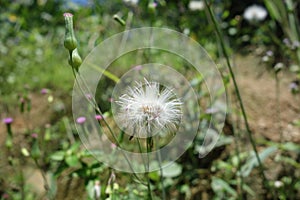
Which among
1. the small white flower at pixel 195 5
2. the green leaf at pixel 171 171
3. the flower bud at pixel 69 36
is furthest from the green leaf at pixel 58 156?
the small white flower at pixel 195 5

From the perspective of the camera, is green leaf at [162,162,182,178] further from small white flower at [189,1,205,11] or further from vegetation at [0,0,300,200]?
small white flower at [189,1,205,11]

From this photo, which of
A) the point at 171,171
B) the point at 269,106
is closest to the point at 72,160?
the point at 171,171

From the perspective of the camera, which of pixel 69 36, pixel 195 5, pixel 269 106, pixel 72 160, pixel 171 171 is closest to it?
pixel 69 36

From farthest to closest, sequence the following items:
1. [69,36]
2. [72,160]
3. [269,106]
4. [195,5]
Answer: [195,5] → [269,106] → [72,160] → [69,36]

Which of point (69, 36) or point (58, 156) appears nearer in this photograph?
point (69, 36)

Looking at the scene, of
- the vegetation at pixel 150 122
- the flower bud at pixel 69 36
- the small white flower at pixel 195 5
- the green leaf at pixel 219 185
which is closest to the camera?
the flower bud at pixel 69 36

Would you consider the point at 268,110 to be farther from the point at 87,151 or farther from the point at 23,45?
the point at 23,45

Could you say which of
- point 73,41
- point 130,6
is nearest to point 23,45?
point 130,6

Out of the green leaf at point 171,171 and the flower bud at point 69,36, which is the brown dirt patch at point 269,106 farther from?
the flower bud at point 69,36

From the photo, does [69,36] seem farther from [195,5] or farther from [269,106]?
[195,5]
